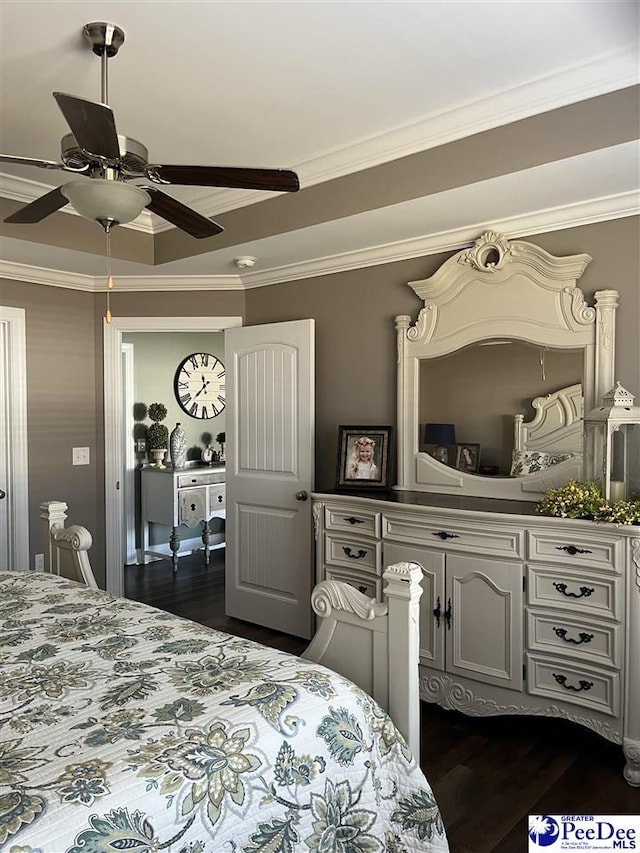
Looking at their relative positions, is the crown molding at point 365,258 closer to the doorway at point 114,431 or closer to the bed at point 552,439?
the doorway at point 114,431

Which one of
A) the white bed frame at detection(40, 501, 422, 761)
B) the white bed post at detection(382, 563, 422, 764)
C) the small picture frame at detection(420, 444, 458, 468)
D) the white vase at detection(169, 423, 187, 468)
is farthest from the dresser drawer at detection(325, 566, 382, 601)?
the white vase at detection(169, 423, 187, 468)

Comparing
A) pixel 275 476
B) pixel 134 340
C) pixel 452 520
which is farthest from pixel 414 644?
pixel 134 340

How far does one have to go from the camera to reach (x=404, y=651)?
68.3 inches

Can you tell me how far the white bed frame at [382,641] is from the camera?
5.69 ft

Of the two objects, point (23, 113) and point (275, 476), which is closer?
point (23, 113)

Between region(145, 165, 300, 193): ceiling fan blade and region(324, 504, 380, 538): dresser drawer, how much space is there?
176cm

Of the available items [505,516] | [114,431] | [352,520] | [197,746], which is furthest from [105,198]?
[114,431]

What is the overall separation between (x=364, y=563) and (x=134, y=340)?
3.70 metres

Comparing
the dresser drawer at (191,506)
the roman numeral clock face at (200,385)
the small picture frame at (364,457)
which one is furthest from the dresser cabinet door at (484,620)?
the roman numeral clock face at (200,385)

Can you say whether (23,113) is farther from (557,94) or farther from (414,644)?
(414,644)

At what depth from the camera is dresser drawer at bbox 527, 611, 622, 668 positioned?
2.53 m

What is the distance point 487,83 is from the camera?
238 centimetres

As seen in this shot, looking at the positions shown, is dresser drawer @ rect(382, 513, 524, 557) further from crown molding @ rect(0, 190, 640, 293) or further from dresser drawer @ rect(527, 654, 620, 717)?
crown molding @ rect(0, 190, 640, 293)

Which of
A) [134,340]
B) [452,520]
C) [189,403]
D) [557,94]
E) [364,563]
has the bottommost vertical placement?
[364,563]
